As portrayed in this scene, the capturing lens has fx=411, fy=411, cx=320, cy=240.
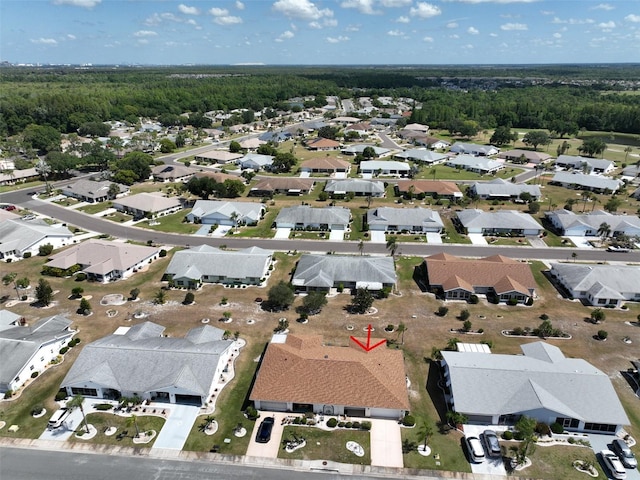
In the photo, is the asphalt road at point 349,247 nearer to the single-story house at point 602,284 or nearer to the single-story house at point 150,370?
the single-story house at point 602,284

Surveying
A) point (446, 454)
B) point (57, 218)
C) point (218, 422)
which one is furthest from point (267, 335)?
point (57, 218)

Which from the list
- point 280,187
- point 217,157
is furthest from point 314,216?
point 217,157

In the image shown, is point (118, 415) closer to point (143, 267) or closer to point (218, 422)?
point (218, 422)

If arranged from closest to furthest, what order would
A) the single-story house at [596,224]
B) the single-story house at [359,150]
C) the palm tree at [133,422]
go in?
1. the palm tree at [133,422]
2. the single-story house at [596,224]
3. the single-story house at [359,150]

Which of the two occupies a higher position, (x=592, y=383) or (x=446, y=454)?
(x=592, y=383)

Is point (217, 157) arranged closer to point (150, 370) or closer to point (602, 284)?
point (150, 370)

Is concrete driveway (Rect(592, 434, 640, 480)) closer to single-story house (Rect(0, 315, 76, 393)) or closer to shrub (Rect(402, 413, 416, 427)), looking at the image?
shrub (Rect(402, 413, 416, 427))

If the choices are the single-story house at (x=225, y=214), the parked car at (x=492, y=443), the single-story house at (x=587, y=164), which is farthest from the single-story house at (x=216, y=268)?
the single-story house at (x=587, y=164)
